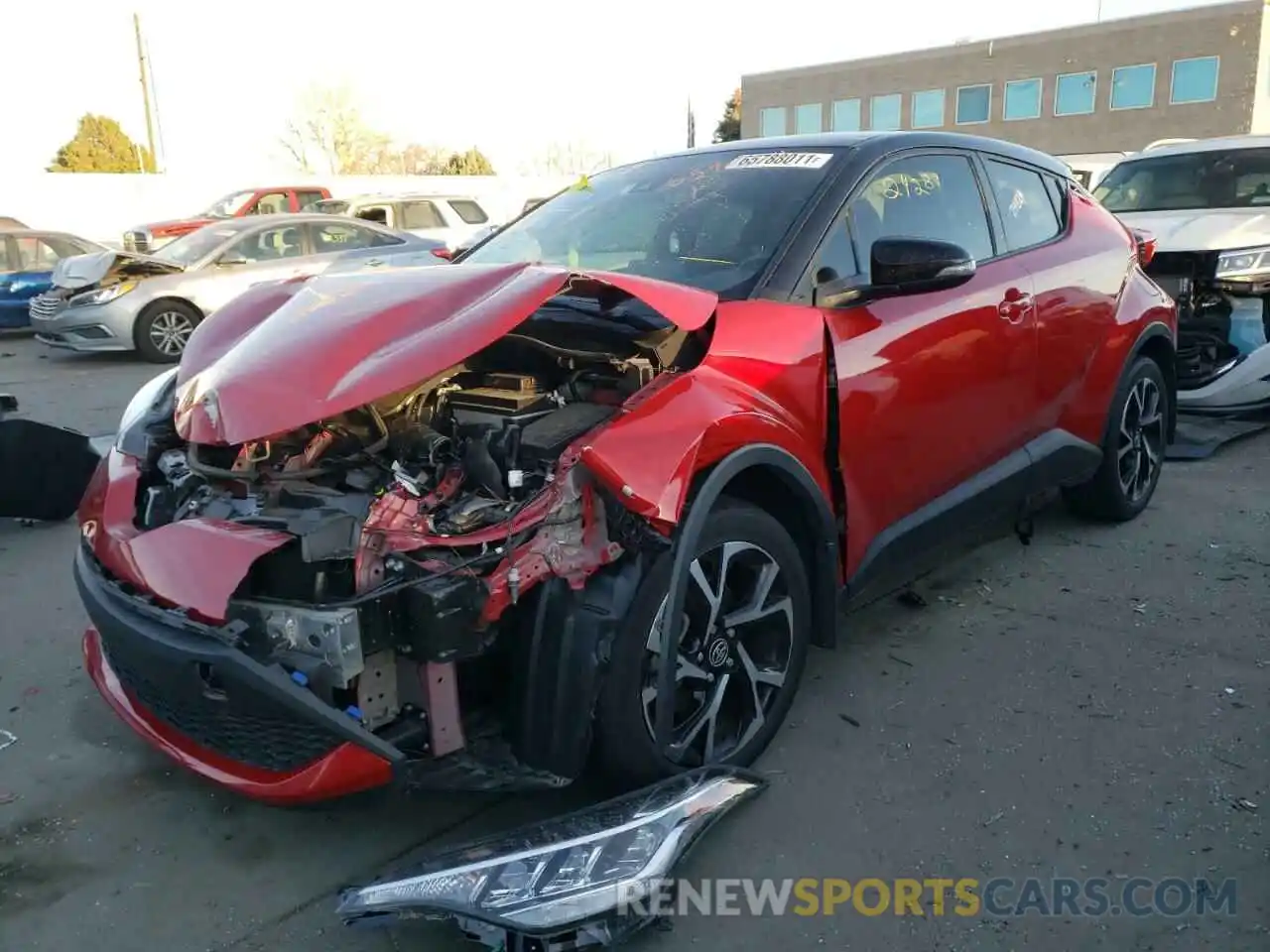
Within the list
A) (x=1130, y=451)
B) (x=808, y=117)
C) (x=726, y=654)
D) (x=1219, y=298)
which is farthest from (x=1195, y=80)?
(x=726, y=654)

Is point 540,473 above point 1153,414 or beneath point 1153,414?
above

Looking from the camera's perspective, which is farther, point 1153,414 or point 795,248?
point 1153,414

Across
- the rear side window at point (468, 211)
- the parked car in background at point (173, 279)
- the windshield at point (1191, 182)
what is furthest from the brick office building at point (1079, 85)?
the parked car in background at point (173, 279)

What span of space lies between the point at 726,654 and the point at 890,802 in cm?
62

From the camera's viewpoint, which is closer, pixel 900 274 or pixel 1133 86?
pixel 900 274

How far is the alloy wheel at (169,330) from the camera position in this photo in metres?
10.8

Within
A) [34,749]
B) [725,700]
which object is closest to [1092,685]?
[725,700]

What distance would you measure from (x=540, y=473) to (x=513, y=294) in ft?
1.58

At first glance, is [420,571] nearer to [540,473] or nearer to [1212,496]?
[540,473]

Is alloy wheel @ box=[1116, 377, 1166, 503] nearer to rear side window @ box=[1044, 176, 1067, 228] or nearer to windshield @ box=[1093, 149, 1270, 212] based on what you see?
rear side window @ box=[1044, 176, 1067, 228]

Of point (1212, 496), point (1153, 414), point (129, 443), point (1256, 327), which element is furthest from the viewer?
point (1256, 327)

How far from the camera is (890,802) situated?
282 centimetres

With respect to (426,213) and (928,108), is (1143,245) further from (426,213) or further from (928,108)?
(928,108)

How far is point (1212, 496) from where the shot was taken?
5395 millimetres
